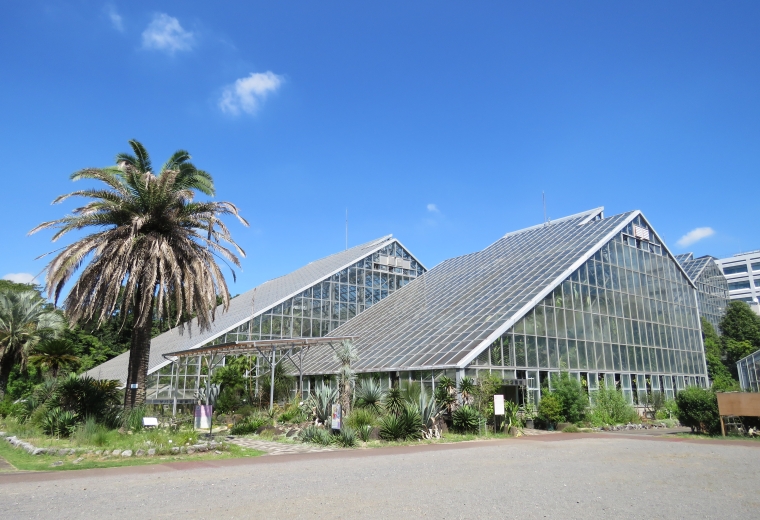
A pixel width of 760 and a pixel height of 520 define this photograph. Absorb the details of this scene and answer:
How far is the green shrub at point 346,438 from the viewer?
17562 mm

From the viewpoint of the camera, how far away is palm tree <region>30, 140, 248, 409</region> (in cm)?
A: 1825

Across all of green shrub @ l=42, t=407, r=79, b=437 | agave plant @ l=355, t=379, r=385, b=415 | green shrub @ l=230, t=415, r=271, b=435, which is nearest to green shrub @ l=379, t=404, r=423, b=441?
agave plant @ l=355, t=379, r=385, b=415

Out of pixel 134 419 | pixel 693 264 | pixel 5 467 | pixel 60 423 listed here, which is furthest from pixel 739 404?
pixel 693 264

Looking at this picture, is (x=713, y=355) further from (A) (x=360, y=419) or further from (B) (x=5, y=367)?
(B) (x=5, y=367)

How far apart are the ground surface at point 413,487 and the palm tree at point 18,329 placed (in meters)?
25.4

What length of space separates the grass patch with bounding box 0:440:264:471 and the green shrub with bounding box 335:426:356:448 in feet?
9.47

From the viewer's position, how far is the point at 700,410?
2064 centimetres

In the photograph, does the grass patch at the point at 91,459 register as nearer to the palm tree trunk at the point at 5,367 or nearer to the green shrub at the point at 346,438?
the green shrub at the point at 346,438

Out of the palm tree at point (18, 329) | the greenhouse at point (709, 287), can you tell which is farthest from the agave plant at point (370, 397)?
the greenhouse at point (709, 287)

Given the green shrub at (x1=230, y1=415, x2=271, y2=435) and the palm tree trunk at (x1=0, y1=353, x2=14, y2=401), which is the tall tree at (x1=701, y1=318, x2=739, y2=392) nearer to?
the green shrub at (x1=230, y1=415, x2=271, y2=435)

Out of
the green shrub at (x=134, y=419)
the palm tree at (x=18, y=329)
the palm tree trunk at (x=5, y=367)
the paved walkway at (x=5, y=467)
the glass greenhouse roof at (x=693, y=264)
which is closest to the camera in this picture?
the paved walkway at (x=5, y=467)

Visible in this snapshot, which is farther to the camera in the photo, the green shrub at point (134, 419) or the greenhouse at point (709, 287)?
the greenhouse at point (709, 287)

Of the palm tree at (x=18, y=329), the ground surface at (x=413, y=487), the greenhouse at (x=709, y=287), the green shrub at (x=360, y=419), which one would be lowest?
the ground surface at (x=413, y=487)

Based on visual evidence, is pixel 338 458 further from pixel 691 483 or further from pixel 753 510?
pixel 753 510
